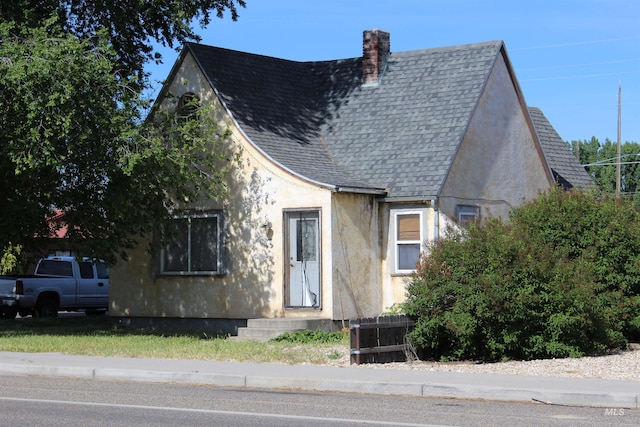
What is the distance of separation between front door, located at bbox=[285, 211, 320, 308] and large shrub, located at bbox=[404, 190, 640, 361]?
16.2 ft

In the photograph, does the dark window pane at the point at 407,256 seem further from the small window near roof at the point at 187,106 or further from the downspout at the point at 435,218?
the small window near roof at the point at 187,106

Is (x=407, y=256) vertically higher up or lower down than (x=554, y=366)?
higher up

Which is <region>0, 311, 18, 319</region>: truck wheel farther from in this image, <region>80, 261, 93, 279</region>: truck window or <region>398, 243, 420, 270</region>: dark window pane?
<region>398, 243, 420, 270</region>: dark window pane

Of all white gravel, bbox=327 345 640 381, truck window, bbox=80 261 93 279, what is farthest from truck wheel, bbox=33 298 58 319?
white gravel, bbox=327 345 640 381

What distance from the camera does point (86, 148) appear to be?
69.1 ft

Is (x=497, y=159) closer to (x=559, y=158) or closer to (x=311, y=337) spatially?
(x=559, y=158)

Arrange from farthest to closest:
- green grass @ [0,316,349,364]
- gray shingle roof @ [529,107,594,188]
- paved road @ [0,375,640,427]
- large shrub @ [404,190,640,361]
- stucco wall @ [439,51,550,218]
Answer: gray shingle roof @ [529,107,594,188] < stucco wall @ [439,51,550,218] < green grass @ [0,316,349,364] < large shrub @ [404,190,640,361] < paved road @ [0,375,640,427]

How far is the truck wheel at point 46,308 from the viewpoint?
32562mm

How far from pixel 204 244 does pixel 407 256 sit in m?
4.92

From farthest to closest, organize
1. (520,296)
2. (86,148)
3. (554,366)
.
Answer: (86,148) < (520,296) < (554,366)

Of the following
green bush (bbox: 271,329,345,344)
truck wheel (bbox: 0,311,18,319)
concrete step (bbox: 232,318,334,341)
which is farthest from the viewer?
truck wheel (bbox: 0,311,18,319)

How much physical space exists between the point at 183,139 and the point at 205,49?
13.6ft

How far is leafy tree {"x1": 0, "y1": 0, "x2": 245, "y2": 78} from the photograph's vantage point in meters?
23.9

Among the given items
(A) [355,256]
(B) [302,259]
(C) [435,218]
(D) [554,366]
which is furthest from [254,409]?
(C) [435,218]
